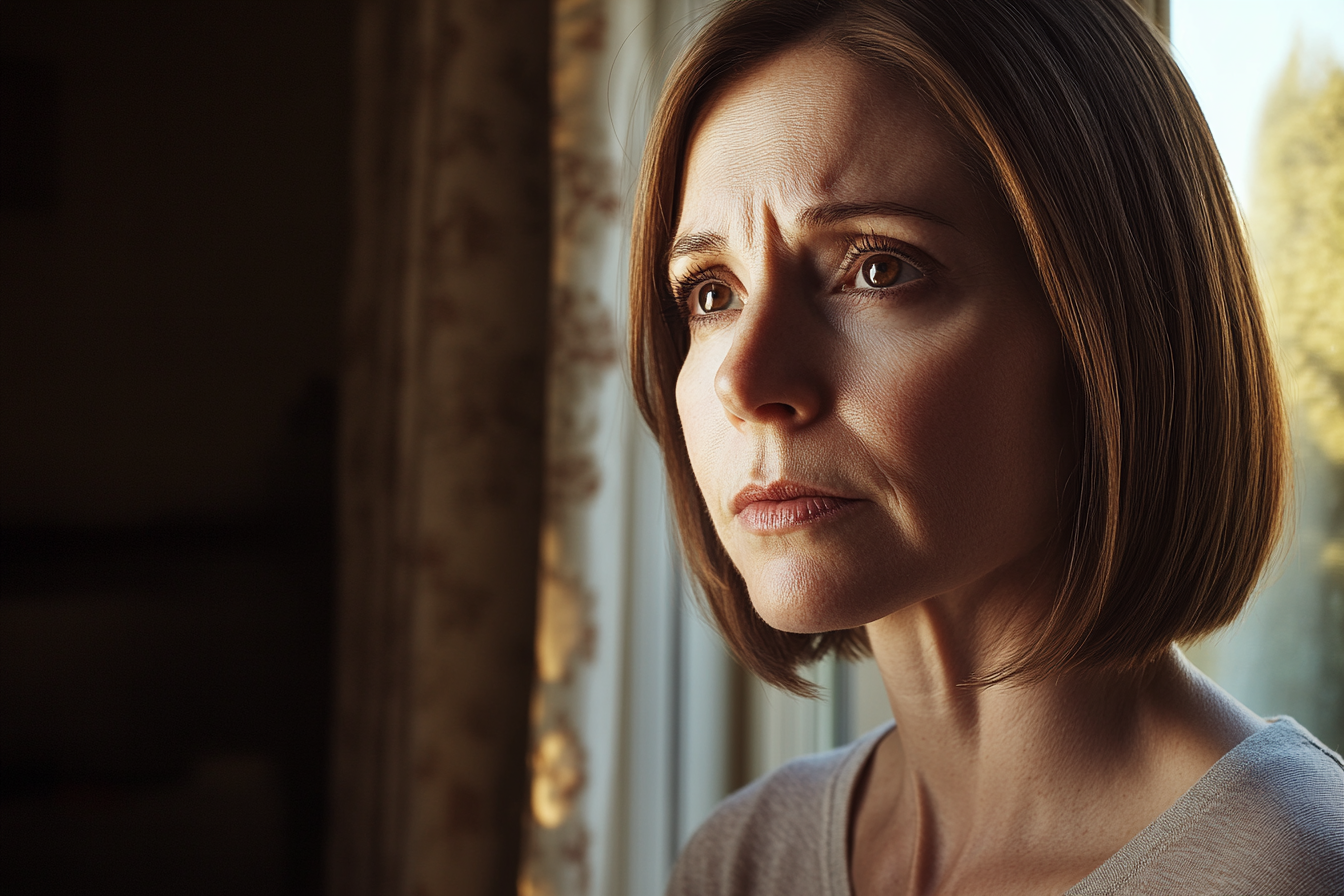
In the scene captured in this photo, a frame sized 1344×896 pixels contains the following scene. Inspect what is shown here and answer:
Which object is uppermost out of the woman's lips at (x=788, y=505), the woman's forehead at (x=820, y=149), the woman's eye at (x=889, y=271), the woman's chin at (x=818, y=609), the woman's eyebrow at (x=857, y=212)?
the woman's forehead at (x=820, y=149)

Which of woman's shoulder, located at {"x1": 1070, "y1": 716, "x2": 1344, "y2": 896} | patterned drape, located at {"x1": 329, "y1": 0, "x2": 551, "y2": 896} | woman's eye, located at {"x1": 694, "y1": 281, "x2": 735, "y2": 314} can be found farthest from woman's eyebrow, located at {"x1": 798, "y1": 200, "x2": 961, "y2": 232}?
patterned drape, located at {"x1": 329, "y1": 0, "x2": 551, "y2": 896}

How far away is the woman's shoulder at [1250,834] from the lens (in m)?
0.50

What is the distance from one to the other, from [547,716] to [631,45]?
0.96 metres

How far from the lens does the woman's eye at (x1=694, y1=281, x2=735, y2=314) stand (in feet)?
2.25

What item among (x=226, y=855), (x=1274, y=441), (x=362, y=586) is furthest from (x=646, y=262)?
(x=226, y=855)

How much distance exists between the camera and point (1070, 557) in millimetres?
575

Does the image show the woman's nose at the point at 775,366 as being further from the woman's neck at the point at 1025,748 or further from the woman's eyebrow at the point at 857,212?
the woman's neck at the point at 1025,748

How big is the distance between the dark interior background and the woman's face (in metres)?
1.95

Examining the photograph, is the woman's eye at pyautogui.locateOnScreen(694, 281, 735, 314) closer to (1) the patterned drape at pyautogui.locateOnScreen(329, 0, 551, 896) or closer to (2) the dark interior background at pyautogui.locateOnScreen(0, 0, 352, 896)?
(1) the patterned drape at pyautogui.locateOnScreen(329, 0, 551, 896)

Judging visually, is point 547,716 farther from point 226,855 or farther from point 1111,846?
point 226,855

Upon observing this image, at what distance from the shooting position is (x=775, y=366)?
55 cm

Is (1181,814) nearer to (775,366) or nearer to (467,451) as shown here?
(775,366)

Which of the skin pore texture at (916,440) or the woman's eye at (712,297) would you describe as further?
→ the woman's eye at (712,297)

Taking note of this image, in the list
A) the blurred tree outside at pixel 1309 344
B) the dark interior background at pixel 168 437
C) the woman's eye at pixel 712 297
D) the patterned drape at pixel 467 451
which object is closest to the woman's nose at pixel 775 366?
the woman's eye at pixel 712 297
